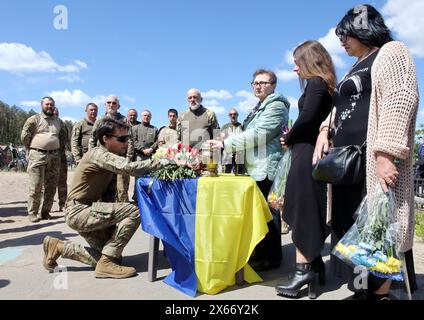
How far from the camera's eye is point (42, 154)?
22.3 ft

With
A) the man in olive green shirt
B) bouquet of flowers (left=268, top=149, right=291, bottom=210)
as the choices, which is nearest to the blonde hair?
bouquet of flowers (left=268, top=149, right=291, bottom=210)

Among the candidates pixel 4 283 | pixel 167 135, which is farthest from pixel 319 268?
pixel 167 135

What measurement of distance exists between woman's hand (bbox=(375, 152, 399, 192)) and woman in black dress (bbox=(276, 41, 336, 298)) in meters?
0.84

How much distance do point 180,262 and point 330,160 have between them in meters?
1.67

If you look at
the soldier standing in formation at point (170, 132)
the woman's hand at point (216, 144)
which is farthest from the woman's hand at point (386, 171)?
the soldier standing in formation at point (170, 132)

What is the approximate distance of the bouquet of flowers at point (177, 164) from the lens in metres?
3.22

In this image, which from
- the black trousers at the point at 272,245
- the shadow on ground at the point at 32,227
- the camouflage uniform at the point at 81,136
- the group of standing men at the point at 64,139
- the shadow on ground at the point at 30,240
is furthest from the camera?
the camouflage uniform at the point at 81,136

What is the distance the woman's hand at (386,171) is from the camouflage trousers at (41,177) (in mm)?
6162

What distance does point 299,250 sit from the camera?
2930 mm

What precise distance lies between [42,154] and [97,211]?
12.8 ft

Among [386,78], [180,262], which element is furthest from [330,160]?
[180,262]

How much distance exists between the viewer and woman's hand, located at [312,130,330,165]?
276 centimetres

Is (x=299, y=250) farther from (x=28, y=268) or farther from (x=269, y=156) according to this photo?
(x=28, y=268)

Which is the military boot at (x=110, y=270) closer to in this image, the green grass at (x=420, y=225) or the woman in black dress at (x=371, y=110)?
the woman in black dress at (x=371, y=110)
